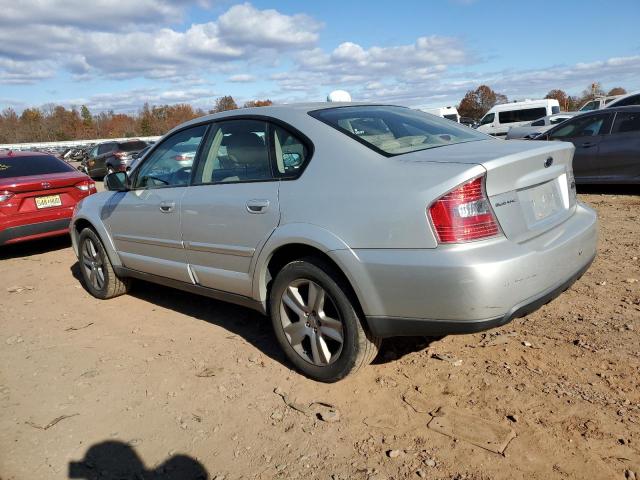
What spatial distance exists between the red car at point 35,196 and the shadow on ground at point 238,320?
2.52 metres

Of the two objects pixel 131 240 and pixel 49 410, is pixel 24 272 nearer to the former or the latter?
pixel 131 240

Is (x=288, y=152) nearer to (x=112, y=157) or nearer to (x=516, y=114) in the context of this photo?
(x=112, y=157)

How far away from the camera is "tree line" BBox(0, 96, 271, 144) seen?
90.4 meters

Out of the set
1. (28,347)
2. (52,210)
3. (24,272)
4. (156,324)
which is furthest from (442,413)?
(52,210)

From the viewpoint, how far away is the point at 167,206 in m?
4.02

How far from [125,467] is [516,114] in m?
27.2

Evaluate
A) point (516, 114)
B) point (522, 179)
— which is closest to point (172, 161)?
point (522, 179)

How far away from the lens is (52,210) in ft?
24.4

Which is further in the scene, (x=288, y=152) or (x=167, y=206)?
(x=167, y=206)

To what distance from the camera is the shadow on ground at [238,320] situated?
11.8 ft

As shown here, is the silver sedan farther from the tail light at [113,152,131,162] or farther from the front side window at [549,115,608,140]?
the tail light at [113,152,131,162]

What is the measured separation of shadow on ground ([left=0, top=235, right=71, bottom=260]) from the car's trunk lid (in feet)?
23.8

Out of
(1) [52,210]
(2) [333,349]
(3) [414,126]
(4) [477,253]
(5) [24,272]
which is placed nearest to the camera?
(4) [477,253]

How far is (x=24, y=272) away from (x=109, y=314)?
8.93ft
